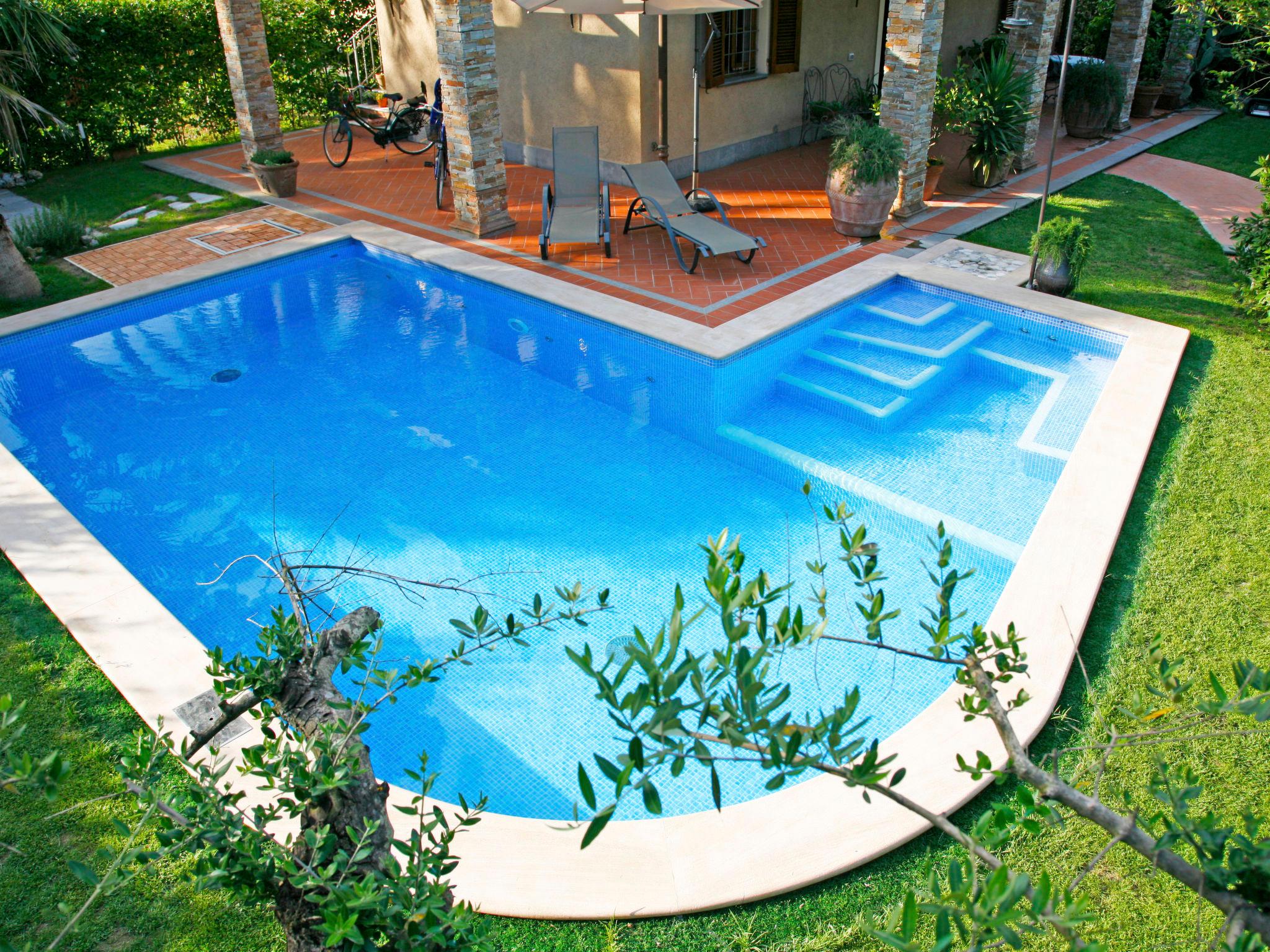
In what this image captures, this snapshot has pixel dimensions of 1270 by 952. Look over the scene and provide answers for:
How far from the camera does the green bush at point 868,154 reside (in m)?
9.48

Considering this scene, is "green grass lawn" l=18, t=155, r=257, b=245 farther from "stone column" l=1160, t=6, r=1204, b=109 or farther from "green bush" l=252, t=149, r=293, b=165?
"stone column" l=1160, t=6, r=1204, b=109

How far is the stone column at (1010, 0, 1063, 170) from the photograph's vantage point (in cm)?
1112

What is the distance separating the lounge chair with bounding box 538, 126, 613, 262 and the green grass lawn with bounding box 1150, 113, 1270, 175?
27.9 ft

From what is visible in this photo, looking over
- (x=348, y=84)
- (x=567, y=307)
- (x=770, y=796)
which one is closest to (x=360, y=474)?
(x=567, y=307)

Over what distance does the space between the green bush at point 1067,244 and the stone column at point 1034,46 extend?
12.9 ft

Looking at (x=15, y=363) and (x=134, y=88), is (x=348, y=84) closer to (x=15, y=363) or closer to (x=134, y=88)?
(x=134, y=88)

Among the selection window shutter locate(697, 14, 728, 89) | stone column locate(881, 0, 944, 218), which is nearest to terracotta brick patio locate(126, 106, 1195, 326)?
stone column locate(881, 0, 944, 218)

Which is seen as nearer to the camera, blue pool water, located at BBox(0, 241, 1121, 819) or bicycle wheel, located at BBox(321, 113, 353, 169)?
blue pool water, located at BBox(0, 241, 1121, 819)

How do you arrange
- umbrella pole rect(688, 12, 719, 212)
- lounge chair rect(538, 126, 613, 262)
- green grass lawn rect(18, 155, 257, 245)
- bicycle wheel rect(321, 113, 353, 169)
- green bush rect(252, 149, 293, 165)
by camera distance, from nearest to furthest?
lounge chair rect(538, 126, 613, 262), umbrella pole rect(688, 12, 719, 212), green grass lawn rect(18, 155, 257, 245), green bush rect(252, 149, 293, 165), bicycle wheel rect(321, 113, 353, 169)

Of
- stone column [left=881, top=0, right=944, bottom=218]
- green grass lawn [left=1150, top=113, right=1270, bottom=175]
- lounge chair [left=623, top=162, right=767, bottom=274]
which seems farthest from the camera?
green grass lawn [left=1150, top=113, right=1270, bottom=175]

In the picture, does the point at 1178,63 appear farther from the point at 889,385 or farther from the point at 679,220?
the point at 889,385

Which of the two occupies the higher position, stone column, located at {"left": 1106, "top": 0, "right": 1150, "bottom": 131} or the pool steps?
stone column, located at {"left": 1106, "top": 0, "right": 1150, "bottom": 131}

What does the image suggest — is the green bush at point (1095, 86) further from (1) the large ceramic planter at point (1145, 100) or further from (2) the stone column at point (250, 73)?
(2) the stone column at point (250, 73)

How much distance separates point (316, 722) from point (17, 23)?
11.4 metres
